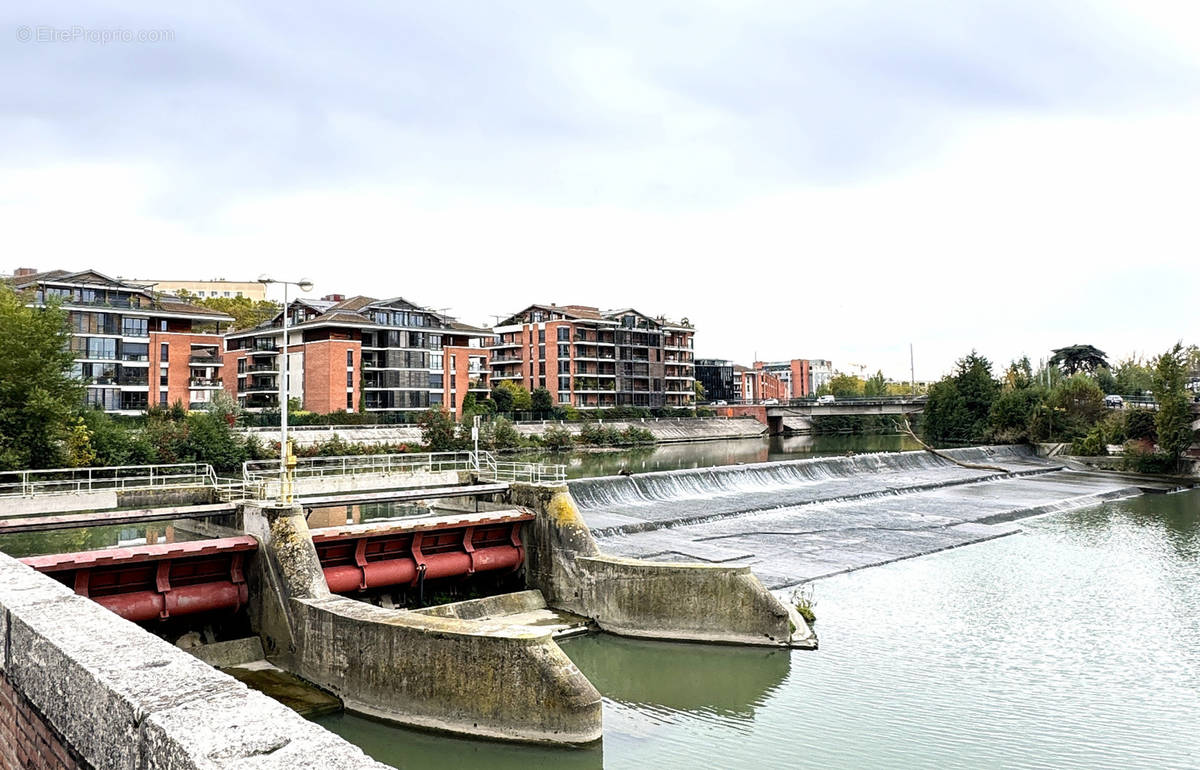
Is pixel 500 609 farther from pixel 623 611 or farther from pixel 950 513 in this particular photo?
pixel 950 513

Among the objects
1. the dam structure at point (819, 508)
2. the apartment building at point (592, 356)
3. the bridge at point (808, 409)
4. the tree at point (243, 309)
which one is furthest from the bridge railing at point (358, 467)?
the tree at point (243, 309)

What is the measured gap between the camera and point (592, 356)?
10088cm

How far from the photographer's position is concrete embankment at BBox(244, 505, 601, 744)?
13242 millimetres

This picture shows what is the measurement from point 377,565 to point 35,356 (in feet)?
89.0

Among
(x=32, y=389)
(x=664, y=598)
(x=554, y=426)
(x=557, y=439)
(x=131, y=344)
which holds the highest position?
(x=131, y=344)

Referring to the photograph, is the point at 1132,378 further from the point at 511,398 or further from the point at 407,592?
the point at 407,592

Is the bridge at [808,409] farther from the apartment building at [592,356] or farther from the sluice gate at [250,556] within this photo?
the sluice gate at [250,556]

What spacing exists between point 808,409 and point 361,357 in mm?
52430

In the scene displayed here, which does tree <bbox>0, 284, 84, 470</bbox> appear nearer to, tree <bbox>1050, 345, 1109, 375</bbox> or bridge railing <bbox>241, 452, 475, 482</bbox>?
bridge railing <bbox>241, 452, 475, 482</bbox>

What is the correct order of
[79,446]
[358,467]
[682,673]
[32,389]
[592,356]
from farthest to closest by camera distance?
[592,356], [79,446], [32,389], [358,467], [682,673]

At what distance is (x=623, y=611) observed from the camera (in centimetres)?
1902

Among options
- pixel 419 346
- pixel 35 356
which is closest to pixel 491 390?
pixel 419 346

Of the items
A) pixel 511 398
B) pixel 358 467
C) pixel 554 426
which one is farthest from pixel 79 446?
pixel 511 398

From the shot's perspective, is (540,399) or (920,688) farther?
(540,399)
